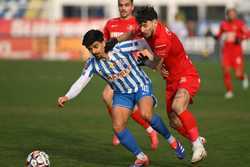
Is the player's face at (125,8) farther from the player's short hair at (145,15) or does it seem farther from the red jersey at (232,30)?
the red jersey at (232,30)

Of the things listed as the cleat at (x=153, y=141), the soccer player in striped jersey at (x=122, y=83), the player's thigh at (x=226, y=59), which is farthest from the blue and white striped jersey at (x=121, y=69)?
the player's thigh at (x=226, y=59)

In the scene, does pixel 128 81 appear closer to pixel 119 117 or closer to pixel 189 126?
pixel 119 117

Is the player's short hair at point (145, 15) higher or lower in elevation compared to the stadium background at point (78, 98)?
higher

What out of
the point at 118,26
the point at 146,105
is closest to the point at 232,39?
the point at 118,26

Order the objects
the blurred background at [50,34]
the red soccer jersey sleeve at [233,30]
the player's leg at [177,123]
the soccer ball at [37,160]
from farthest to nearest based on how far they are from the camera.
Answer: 1. the blurred background at [50,34]
2. the red soccer jersey sleeve at [233,30]
3. the player's leg at [177,123]
4. the soccer ball at [37,160]

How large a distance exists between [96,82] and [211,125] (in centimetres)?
1328

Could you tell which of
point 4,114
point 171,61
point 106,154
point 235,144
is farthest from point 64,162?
point 4,114

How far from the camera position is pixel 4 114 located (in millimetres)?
20422

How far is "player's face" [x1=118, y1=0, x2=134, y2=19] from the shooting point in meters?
15.1

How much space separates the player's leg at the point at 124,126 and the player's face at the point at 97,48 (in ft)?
2.70

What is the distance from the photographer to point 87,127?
58.5ft

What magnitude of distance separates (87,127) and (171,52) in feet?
17.8

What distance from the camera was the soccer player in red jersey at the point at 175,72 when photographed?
12273 mm

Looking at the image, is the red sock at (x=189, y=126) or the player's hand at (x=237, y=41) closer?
the red sock at (x=189, y=126)
